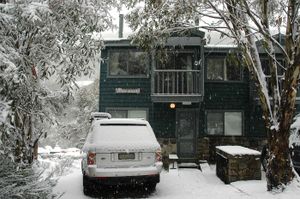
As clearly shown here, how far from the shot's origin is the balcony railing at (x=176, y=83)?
2016 centimetres

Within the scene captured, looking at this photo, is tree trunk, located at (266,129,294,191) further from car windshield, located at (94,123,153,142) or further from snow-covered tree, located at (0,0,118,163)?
snow-covered tree, located at (0,0,118,163)

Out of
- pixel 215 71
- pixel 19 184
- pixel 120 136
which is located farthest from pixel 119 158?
pixel 215 71

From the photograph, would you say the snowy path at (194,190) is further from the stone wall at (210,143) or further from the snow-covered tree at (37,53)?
the stone wall at (210,143)

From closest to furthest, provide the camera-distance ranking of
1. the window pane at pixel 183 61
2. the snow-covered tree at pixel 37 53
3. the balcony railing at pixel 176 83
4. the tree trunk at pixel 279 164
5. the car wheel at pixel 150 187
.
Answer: the snow-covered tree at pixel 37 53 < the tree trunk at pixel 279 164 < the car wheel at pixel 150 187 < the balcony railing at pixel 176 83 < the window pane at pixel 183 61

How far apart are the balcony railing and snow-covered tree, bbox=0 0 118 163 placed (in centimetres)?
847

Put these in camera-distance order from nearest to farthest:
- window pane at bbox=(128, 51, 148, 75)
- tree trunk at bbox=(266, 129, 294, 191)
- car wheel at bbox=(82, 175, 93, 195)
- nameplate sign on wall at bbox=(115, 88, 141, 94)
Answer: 1. tree trunk at bbox=(266, 129, 294, 191)
2. car wheel at bbox=(82, 175, 93, 195)
3. nameplate sign on wall at bbox=(115, 88, 141, 94)
4. window pane at bbox=(128, 51, 148, 75)

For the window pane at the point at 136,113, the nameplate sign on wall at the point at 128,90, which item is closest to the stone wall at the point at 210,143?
the window pane at the point at 136,113

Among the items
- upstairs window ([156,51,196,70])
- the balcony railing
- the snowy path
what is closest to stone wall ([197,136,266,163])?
the balcony railing

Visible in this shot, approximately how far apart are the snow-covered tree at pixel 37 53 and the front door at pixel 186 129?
10.2m

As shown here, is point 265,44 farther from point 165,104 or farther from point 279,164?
point 165,104

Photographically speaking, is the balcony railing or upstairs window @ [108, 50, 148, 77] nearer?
the balcony railing

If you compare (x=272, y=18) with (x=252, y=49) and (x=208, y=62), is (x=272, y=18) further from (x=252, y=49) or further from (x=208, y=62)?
(x=208, y=62)

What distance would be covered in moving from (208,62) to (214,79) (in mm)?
956

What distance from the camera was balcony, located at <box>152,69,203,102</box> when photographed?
65.2 feet
